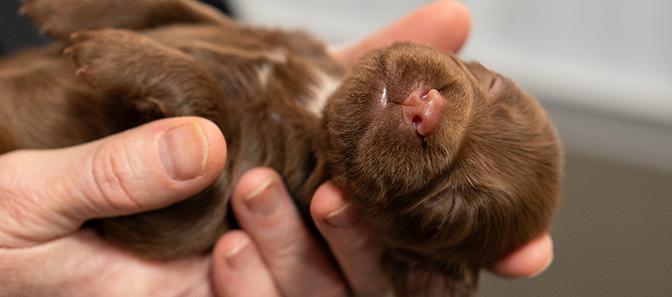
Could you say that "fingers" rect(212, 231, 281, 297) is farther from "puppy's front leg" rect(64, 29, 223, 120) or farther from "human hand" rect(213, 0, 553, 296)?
"puppy's front leg" rect(64, 29, 223, 120)

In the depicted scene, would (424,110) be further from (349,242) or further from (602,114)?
(602,114)

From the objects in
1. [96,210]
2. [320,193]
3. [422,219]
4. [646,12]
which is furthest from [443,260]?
→ [646,12]

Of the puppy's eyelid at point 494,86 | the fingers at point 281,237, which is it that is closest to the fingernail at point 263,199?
the fingers at point 281,237

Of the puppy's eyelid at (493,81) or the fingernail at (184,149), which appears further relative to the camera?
the puppy's eyelid at (493,81)

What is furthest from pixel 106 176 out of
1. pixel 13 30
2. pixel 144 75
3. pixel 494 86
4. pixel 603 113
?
pixel 603 113

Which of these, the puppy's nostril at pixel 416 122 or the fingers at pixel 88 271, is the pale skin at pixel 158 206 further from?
the puppy's nostril at pixel 416 122

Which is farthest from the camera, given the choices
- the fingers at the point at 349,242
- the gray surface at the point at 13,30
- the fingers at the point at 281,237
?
the gray surface at the point at 13,30
